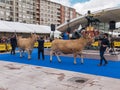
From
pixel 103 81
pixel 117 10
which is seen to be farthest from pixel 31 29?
pixel 103 81

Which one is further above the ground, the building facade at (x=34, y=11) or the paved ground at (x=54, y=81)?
the building facade at (x=34, y=11)

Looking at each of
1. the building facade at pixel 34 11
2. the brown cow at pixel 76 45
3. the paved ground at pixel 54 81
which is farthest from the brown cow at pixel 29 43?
the building facade at pixel 34 11

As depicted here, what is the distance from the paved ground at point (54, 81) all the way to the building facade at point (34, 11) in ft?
211

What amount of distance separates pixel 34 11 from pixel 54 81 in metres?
81.8

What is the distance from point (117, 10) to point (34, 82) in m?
34.8

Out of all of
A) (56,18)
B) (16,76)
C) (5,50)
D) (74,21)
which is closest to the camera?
(16,76)

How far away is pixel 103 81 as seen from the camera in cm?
844

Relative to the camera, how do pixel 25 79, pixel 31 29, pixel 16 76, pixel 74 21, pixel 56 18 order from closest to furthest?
pixel 25 79
pixel 16 76
pixel 31 29
pixel 74 21
pixel 56 18

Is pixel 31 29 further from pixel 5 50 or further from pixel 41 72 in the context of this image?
pixel 41 72

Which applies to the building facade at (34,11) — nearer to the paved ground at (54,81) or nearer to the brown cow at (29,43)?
the brown cow at (29,43)

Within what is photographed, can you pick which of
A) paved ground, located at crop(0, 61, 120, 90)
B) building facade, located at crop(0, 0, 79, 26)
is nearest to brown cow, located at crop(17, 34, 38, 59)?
paved ground, located at crop(0, 61, 120, 90)

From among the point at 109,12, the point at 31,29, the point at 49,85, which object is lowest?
the point at 49,85

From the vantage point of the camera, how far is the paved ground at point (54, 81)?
7.65 m

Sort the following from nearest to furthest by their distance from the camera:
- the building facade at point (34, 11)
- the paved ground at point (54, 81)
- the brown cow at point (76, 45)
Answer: the paved ground at point (54, 81) → the brown cow at point (76, 45) → the building facade at point (34, 11)
